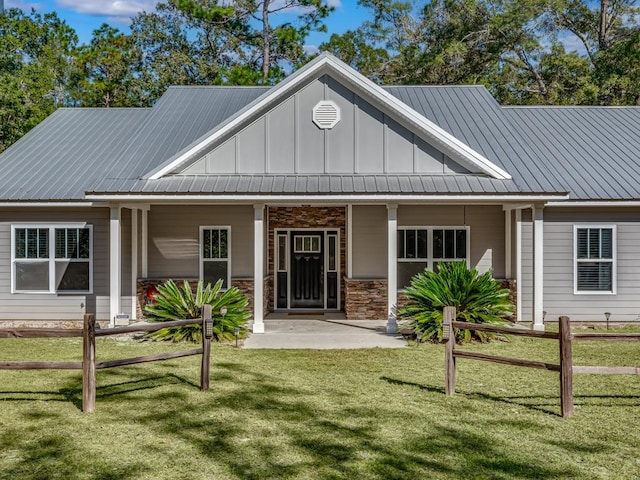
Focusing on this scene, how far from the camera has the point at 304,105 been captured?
14.1 meters

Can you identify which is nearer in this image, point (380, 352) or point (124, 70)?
point (380, 352)

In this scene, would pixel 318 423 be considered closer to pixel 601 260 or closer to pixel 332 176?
pixel 332 176

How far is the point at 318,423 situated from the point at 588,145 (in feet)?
41.7

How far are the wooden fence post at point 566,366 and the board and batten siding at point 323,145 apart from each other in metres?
7.26

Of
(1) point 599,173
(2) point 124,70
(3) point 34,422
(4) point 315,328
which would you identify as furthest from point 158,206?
(2) point 124,70

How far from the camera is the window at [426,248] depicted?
15750 mm

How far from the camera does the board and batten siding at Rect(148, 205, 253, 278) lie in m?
15.7

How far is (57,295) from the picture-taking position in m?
14.8

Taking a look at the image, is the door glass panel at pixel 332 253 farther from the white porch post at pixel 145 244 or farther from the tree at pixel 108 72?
the tree at pixel 108 72

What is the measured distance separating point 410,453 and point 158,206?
11106 mm

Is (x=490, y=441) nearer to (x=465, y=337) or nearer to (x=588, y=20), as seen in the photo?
(x=465, y=337)

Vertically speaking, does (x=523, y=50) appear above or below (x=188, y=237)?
above

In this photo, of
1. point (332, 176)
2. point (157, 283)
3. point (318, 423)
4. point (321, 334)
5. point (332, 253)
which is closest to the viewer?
point (318, 423)

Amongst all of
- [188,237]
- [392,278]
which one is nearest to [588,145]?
[392,278]
